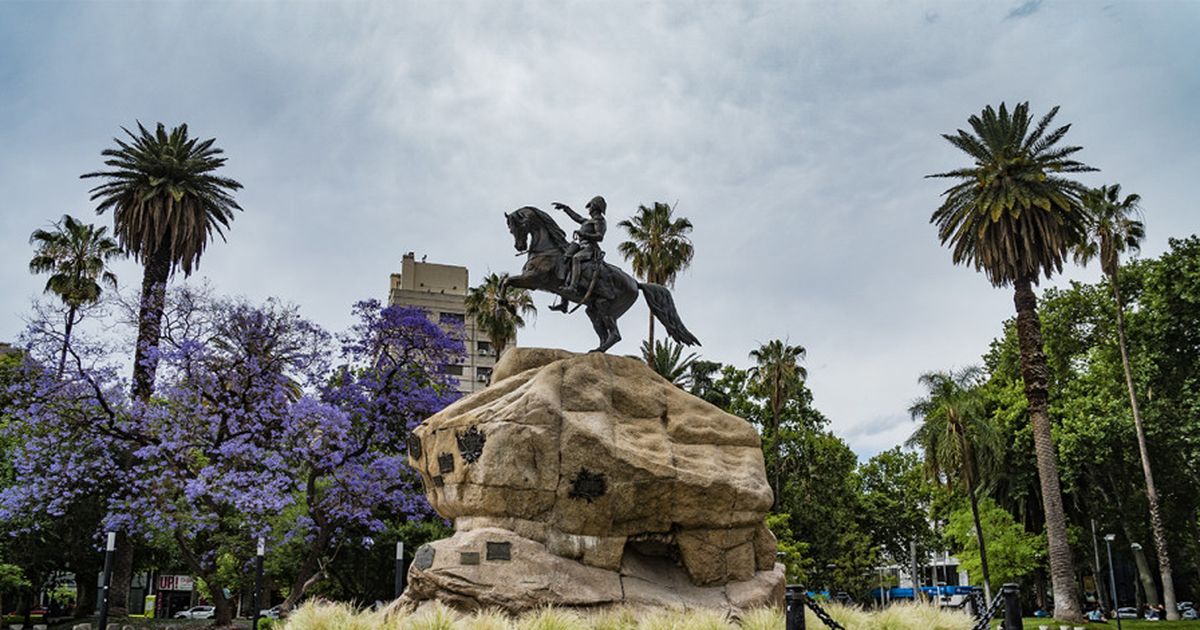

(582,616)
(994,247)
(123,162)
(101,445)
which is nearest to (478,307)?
(123,162)

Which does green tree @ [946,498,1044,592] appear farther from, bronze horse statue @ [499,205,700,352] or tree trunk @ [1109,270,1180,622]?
bronze horse statue @ [499,205,700,352]

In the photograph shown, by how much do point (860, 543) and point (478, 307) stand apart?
24.8 meters

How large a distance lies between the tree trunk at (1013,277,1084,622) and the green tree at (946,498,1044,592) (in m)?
9.84

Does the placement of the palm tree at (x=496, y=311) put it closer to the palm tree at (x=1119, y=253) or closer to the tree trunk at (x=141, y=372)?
the tree trunk at (x=141, y=372)

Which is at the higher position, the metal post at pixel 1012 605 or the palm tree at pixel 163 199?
the palm tree at pixel 163 199

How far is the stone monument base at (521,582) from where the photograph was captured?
14938 mm

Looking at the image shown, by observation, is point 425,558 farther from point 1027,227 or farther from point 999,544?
point 999,544

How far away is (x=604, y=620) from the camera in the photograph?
14398 mm

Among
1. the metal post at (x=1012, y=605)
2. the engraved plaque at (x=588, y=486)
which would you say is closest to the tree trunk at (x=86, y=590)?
the engraved plaque at (x=588, y=486)

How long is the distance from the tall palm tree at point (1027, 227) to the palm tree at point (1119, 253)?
7.38 feet

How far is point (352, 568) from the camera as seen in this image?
33156 millimetres

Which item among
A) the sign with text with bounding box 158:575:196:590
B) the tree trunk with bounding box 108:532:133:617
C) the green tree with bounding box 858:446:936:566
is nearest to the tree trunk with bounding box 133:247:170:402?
the tree trunk with bounding box 108:532:133:617

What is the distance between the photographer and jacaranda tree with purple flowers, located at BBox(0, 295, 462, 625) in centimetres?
2759

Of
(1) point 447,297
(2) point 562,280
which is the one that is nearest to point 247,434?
(2) point 562,280
